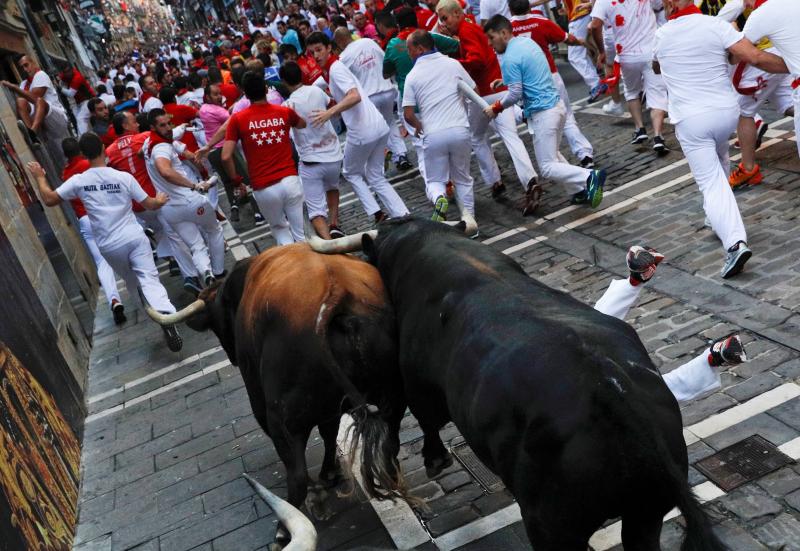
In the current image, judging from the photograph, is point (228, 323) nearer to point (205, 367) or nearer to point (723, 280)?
point (205, 367)

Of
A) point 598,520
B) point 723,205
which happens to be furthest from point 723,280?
point 598,520

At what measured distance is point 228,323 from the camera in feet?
20.0

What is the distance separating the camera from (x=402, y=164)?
14734 mm

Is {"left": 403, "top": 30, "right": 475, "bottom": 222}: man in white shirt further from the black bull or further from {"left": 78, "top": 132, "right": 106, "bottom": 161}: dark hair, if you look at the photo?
the black bull

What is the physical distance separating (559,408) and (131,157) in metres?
9.07

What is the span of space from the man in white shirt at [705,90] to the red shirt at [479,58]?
3.67 meters

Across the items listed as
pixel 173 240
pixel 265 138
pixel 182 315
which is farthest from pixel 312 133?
pixel 182 315

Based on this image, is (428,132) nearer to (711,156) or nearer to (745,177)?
(745,177)

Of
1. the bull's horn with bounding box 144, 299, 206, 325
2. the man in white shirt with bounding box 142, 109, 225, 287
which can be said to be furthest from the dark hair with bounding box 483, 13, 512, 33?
the bull's horn with bounding box 144, 299, 206, 325

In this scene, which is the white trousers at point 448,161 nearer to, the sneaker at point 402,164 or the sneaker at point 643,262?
the sneaker at point 402,164

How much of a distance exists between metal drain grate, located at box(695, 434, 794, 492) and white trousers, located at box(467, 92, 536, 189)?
5.93 m

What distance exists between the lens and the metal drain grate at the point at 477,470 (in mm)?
5480

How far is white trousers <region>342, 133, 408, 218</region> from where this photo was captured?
438 inches

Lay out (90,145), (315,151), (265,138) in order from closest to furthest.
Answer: (90,145) → (265,138) → (315,151)
